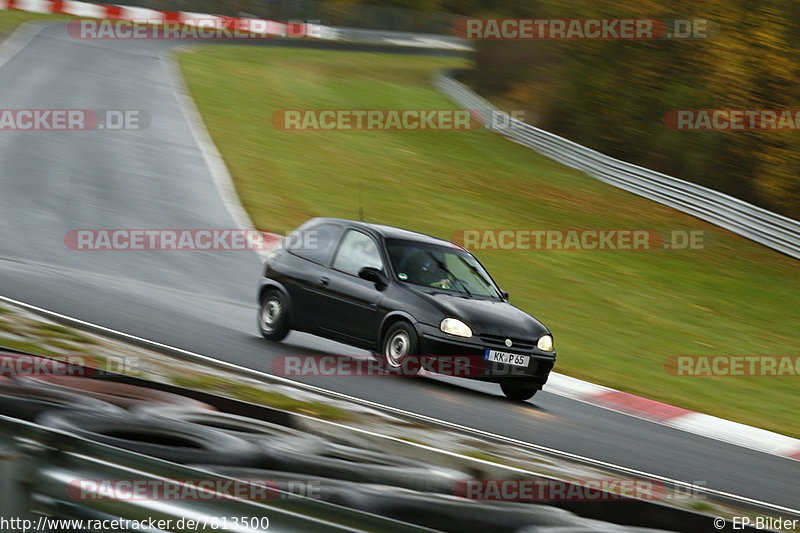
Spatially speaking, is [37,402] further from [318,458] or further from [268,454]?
[318,458]

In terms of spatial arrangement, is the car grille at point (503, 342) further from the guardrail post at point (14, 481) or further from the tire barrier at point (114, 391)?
the guardrail post at point (14, 481)

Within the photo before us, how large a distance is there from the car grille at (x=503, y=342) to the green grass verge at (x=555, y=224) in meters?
2.50

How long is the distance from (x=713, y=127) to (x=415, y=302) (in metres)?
19.9

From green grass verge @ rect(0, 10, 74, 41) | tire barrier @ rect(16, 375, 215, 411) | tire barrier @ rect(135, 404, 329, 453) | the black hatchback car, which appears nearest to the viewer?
tire barrier @ rect(135, 404, 329, 453)

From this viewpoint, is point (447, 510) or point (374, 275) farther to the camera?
point (374, 275)

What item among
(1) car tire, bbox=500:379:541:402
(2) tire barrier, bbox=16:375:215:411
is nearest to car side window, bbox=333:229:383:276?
(1) car tire, bbox=500:379:541:402

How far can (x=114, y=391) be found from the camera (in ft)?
20.6

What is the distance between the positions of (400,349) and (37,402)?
577cm

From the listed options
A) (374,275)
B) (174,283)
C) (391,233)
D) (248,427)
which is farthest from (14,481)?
(174,283)

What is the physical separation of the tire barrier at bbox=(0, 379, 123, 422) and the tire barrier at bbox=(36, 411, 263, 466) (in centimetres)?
9

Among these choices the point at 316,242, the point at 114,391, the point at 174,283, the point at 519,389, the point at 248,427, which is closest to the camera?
the point at 248,427

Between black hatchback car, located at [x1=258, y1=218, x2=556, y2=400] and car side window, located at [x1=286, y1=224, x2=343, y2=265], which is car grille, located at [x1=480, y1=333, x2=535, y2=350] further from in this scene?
car side window, located at [x1=286, y1=224, x2=343, y2=265]

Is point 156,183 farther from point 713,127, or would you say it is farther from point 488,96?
point 488,96

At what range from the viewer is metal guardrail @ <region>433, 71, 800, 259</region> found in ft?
78.8
